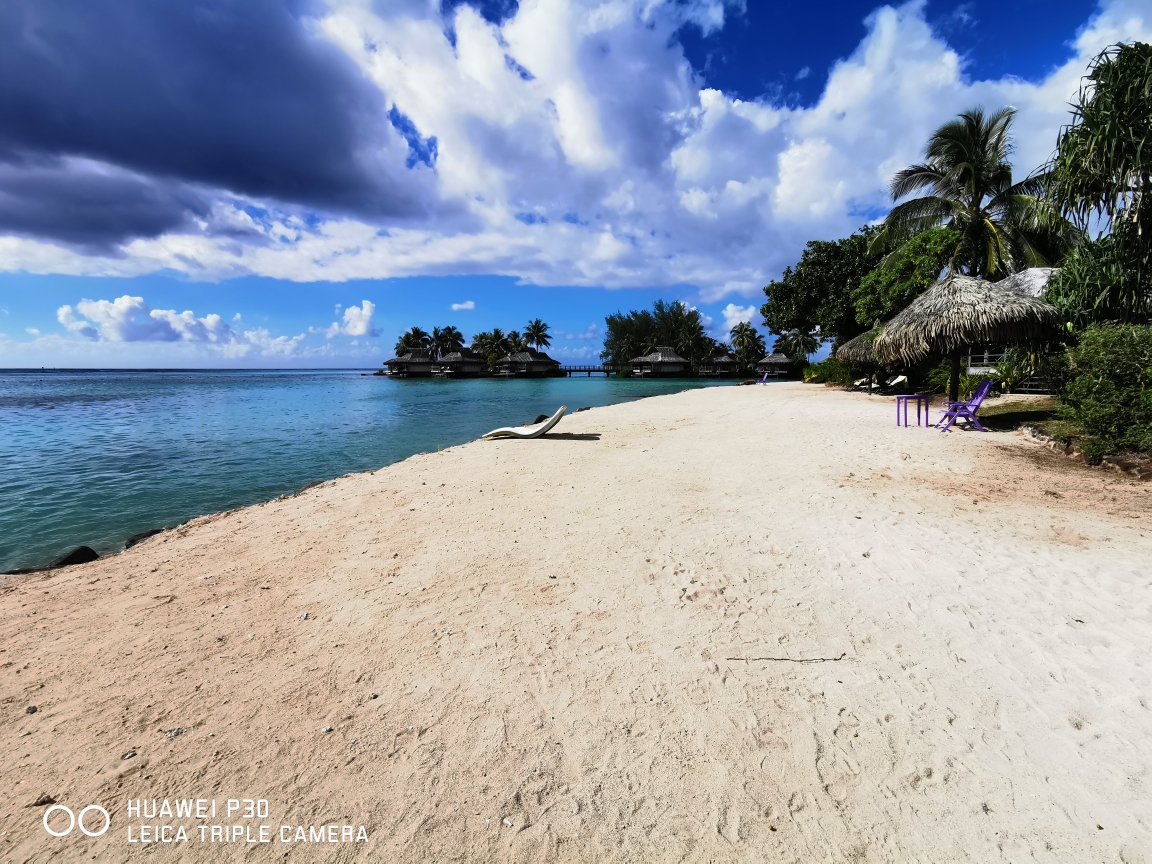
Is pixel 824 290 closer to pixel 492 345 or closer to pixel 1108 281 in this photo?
pixel 1108 281

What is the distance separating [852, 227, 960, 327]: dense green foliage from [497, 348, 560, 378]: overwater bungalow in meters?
55.9

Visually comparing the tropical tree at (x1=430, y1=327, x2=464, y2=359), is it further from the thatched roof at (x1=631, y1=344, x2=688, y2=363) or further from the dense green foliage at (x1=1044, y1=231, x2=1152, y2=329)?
the dense green foliage at (x1=1044, y1=231, x2=1152, y2=329)

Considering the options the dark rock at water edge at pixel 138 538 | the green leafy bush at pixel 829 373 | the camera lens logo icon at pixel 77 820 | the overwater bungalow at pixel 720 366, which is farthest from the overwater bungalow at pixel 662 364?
the camera lens logo icon at pixel 77 820

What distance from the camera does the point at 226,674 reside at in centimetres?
299

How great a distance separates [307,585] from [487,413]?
22.0 metres

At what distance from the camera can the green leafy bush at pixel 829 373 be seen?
2734 centimetres

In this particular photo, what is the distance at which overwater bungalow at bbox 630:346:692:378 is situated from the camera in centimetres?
6494

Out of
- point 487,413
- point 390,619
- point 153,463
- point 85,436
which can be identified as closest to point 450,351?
point 487,413

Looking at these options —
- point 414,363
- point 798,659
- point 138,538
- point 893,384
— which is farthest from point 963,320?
point 414,363

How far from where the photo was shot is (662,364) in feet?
216

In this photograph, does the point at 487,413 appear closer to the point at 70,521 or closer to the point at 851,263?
the point at 70,521

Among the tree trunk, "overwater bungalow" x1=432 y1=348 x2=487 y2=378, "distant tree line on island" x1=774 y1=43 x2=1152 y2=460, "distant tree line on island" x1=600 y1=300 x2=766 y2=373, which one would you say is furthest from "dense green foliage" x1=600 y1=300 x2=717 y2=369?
the tree trunk

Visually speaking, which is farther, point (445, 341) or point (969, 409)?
point (445, 341)

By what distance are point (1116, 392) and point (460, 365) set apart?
7271cm
